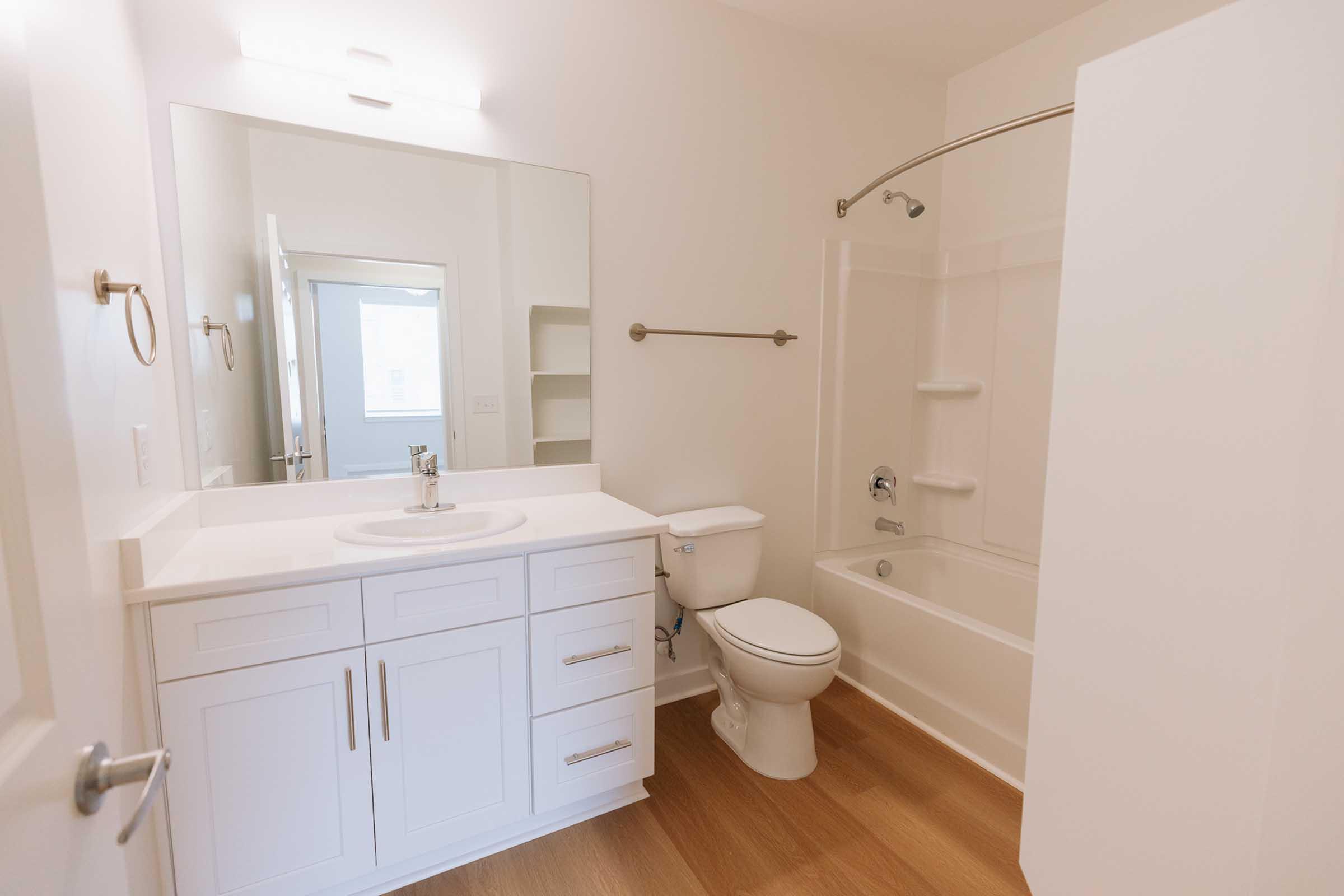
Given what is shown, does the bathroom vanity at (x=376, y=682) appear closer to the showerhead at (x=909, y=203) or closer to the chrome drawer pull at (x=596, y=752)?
the chrome drawer pull at (x=596, y=752)

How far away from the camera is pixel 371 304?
1.69 m

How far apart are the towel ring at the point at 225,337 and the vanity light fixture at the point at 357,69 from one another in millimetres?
677

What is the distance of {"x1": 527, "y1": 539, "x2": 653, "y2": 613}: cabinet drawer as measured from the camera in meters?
1.49

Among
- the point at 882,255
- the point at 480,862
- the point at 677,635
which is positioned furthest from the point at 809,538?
the point at 480,862

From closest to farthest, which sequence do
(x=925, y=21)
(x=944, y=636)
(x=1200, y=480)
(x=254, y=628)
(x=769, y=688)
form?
(x=1200, y=480) < (x=254, y=628) < (x=769, y=688) < (x=944, y=636) < (x=925, y=21)

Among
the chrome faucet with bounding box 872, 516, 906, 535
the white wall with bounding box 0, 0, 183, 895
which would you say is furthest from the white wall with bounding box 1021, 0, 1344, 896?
the chrome faucet with bounding box 872, 516, 906, 535

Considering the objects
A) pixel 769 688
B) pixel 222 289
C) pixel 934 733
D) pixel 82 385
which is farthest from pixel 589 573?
pixel 934 733

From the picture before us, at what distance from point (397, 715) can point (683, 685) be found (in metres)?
1.24

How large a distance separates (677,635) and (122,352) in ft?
5.99

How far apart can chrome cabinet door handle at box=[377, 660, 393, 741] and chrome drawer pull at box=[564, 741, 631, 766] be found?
479 millimetres

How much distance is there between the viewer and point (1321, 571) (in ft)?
1.92

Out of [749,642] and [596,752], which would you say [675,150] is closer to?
[749,642]

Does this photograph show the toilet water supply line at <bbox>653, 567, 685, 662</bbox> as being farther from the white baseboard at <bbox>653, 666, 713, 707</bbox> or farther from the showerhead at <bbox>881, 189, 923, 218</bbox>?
the showerhead at <bbox>881, 189, 923, 218</bbox>

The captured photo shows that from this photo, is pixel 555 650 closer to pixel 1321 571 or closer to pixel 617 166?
pixel 1321 571
